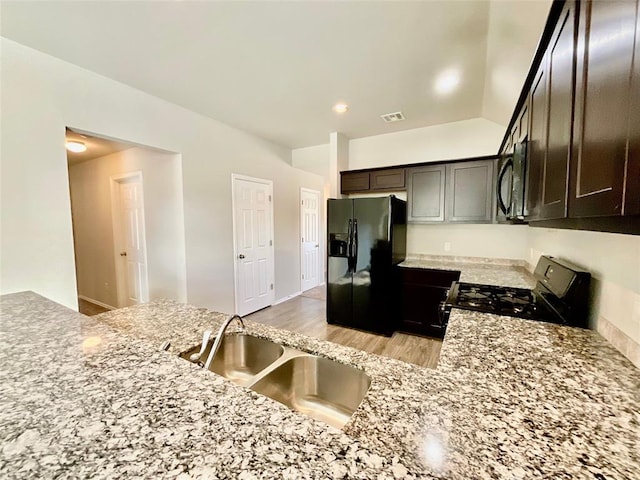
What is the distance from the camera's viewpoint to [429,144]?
3766 mm

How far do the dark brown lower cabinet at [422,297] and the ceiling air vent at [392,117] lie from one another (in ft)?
6.38

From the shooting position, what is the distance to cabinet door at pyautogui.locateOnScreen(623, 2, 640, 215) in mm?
522

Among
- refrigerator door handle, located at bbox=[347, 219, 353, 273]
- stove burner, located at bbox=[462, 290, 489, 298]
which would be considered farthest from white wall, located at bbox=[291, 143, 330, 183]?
stove burner, located at bbox=[462, 290, 489, 298]

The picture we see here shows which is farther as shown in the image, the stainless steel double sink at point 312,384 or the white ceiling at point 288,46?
the white ceiling at point 288,46

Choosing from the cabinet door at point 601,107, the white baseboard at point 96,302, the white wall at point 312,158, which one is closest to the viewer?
the cabinet door at point 601,107

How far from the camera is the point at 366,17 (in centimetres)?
180

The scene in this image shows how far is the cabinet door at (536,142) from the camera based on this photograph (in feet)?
3.91

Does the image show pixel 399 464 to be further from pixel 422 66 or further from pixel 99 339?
pixel 422 66

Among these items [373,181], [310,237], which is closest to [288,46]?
[373,181]

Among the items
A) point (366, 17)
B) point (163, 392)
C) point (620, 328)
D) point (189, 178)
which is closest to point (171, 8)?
point (366, 17)

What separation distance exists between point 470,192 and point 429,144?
37.8 inches

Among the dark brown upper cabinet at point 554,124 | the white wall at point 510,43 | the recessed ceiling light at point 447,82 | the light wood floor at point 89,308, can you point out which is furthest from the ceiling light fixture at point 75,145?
the dark brown upper cabinet at point 554,124

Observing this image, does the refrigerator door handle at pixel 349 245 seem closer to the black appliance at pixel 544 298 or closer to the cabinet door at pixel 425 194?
the cabinet door at pixel 425 194

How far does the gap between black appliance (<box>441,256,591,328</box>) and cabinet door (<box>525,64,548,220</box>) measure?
45 cm
